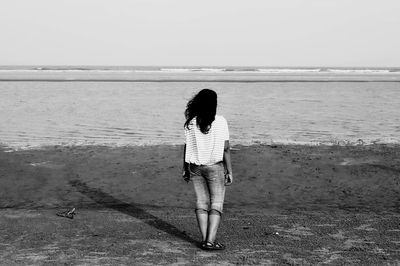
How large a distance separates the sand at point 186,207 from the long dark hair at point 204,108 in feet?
4.86

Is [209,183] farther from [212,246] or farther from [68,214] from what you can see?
[68,214]

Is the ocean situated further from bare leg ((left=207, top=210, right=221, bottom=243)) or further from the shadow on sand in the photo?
bare leg ((left=207, top=210, right=221, bottom=243))

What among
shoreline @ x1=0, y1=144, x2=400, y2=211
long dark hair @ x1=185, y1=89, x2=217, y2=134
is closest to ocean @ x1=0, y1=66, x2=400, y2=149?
shoreline @ x1=0, y1=144, x2=400, y2=211

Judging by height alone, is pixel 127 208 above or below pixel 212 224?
below

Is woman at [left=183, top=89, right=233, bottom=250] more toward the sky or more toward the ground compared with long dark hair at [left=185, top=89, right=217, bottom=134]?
more toward the ground

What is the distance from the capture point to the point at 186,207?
28.8 feet

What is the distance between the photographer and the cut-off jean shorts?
5.95 metres

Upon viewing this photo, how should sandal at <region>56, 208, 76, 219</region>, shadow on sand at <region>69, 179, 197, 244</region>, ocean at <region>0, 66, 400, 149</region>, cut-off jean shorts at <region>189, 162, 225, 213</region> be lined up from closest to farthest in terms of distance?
1. cut-off jean shorts at <region>189, 162, 225, 213</region>
2. shadow on sand at <region>69, 179, 197, 244</region>
3. sandal at <region>56, 208, 76, 219</region>
4. ocean at <region>0, 66, 400, 149</region>

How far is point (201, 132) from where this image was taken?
585 centimetres

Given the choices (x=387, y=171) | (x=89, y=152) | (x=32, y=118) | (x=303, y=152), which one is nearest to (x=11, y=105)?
(x=32, y=118)

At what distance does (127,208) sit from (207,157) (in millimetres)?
3209

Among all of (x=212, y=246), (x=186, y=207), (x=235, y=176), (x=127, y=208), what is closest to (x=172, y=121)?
(x=235, y=176)

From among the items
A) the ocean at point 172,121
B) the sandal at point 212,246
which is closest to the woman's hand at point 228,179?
the sandal at point 212,246

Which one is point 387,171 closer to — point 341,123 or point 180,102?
point 341,123
